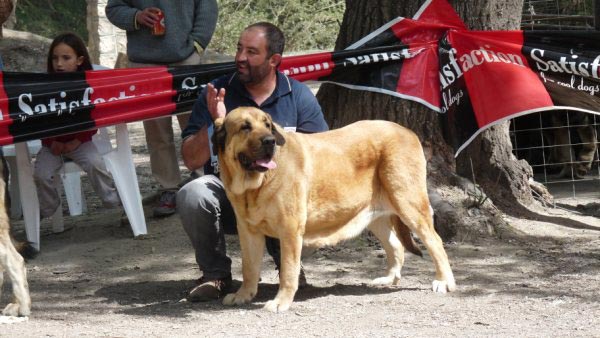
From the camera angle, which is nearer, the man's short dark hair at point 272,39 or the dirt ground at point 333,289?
the dirt ground at point 333,289

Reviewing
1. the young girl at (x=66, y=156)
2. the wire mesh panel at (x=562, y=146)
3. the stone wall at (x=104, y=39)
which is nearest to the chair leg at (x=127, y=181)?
the young girl at (x=66, y=156)

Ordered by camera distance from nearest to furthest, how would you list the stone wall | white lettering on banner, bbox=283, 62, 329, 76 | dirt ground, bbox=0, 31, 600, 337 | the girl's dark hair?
dirt ground, bbox=0, 31, 600, 337, white lettering on banner, bbox=283, 62, 329, 76, the girl's dark hair, the stone wall

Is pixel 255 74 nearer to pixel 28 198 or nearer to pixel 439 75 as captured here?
pixel 439 75

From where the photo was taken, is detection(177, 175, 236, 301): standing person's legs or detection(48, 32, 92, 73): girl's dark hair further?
detection(48, 32, 92, 73): girl's dark hair

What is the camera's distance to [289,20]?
2159 cm

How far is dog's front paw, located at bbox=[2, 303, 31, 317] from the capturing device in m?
5.71

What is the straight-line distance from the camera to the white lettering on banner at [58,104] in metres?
7.21

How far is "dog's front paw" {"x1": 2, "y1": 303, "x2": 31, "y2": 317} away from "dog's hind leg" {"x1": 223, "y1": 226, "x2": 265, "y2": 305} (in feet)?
3.64

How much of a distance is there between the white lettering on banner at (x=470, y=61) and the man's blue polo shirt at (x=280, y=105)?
1573 mm

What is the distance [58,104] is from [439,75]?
2730mm

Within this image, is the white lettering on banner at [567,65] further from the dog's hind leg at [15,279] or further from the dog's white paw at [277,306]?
the dog's hind leg at [15,279]

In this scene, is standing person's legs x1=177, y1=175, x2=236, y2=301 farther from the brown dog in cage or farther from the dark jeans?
the brown dog in cage

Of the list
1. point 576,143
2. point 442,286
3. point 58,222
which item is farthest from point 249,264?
point 576,143

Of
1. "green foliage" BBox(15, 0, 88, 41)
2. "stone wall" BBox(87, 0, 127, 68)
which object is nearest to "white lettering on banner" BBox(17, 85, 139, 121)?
"stone wall" BBox(87, 0, 127, 68)
